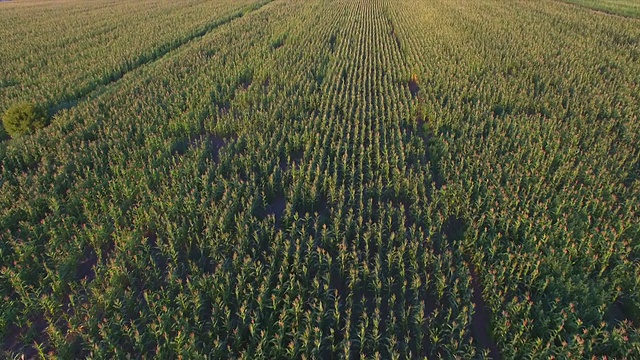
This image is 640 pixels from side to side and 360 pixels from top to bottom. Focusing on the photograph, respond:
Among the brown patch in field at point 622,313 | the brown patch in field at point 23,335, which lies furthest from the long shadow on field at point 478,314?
the brown patch in field at point 23,335

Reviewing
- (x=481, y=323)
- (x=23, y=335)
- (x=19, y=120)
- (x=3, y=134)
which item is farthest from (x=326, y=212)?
(x=3, y=134)

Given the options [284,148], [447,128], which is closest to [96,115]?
[284,148]

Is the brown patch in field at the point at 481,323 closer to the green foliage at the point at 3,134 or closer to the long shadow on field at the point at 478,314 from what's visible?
the long shadow on field at the point at 478,314

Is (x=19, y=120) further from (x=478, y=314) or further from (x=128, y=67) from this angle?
(x=478, y=314)

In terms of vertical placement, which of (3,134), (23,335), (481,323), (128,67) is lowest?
(481,323)

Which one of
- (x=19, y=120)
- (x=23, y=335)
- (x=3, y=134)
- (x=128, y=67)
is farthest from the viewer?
(x=128, y=67)

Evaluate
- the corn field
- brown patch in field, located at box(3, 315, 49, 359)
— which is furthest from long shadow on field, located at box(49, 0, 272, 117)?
brown patch in field, located at box(3, 315, 49, 359)

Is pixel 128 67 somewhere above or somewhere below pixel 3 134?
above

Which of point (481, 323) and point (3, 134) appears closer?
point (481, 323)

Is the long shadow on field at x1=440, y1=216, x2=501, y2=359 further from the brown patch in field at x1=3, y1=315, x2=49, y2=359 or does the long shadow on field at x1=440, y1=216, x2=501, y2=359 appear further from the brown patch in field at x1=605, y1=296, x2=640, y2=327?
the brown patch in field at x1=3, y1=315, x2=49, y2=359

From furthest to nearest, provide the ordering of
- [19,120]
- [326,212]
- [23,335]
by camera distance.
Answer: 1. [19,120]
2. [326,212]
3. [23,335]
